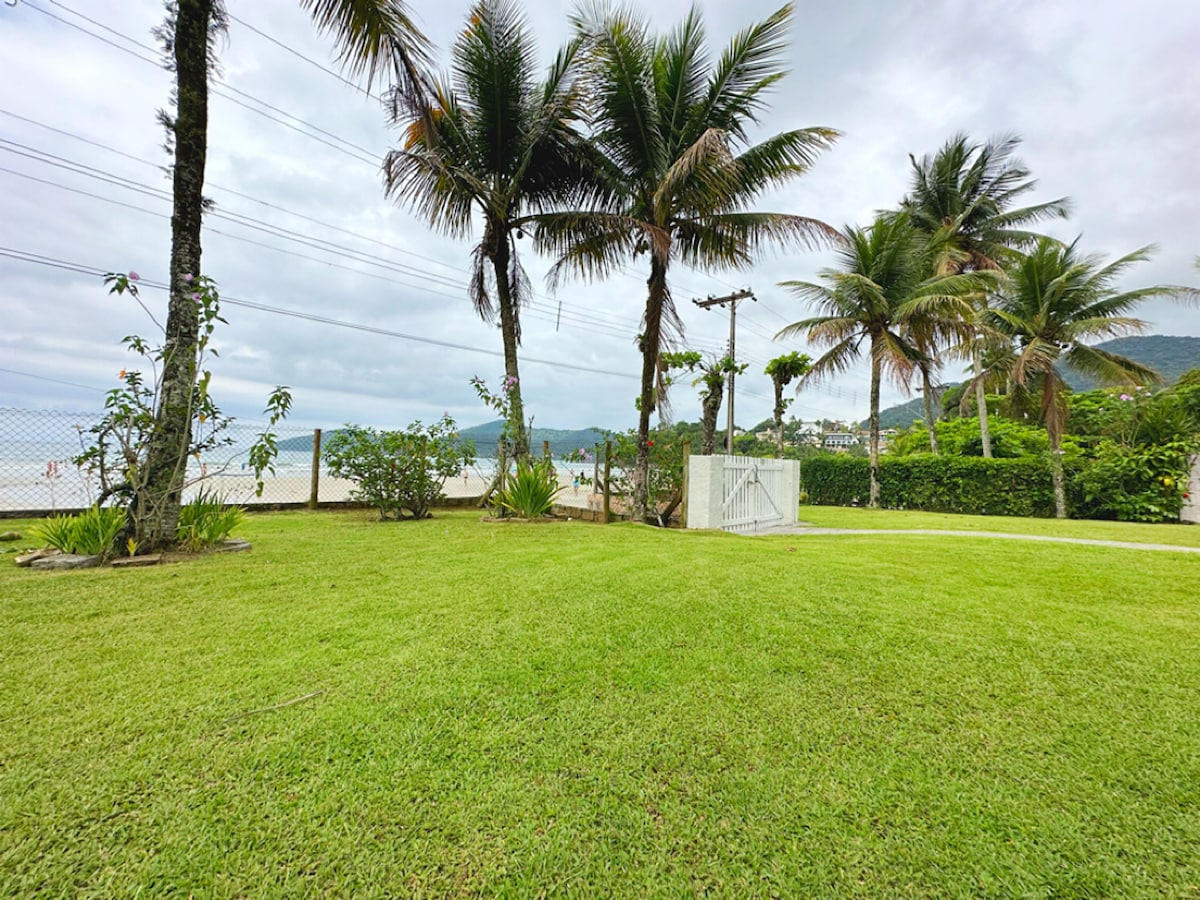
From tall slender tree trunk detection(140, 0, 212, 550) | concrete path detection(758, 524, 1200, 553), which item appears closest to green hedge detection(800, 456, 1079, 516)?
concrete path detection(758, 524, 1200, 553)

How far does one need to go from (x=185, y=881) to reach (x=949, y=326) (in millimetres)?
16462

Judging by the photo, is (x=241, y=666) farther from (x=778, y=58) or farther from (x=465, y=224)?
(x=778, y=58)

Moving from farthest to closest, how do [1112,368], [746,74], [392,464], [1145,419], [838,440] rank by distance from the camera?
1. [838,440]
2. [1112,368]
3. [1145,419]
4. [392,464]
5. [746,74]

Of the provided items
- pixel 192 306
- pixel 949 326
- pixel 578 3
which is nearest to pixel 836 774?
pixel 192 306

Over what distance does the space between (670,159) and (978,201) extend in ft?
50.3

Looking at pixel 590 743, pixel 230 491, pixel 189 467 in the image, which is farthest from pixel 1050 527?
pixel 230 491

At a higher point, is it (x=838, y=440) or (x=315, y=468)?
(x=838, y=440)

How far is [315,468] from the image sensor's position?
27.1 feet

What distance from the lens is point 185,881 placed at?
3.43 feet

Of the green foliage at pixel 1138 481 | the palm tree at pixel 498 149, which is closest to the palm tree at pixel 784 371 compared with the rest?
the green foliage at pixel 1138 481

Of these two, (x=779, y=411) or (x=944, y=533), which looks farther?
(x=779, y=411)

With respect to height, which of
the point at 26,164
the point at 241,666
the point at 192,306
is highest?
the point at 26,164

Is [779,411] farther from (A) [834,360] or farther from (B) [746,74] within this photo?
(B) [746,74]

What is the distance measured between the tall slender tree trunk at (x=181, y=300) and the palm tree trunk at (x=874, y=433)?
14323mm
